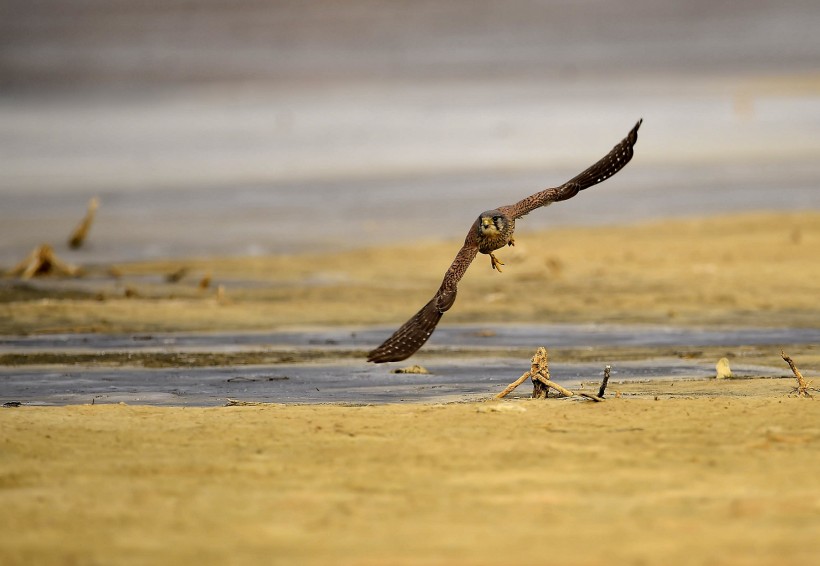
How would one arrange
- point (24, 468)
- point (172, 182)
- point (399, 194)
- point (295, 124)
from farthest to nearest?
point (295, 124) < point (172, 182) < point (399, 194) < point (24, 468)

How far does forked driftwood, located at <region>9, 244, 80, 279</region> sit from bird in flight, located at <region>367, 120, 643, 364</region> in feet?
44.6

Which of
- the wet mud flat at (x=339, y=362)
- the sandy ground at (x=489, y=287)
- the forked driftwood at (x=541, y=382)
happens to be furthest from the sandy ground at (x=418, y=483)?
the sandy ground at (x=489, y=287)

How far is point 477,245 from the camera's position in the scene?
1299 cm

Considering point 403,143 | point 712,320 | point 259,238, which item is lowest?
point 712,320

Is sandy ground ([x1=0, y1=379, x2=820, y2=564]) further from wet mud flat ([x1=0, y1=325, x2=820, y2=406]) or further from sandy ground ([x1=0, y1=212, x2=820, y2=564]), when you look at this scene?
wet mud flat ([x1=0, y1=325, x2=820, y2=406])

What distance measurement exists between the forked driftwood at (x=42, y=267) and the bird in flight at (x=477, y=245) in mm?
13591

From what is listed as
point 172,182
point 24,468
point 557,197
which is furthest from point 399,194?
point 24,468

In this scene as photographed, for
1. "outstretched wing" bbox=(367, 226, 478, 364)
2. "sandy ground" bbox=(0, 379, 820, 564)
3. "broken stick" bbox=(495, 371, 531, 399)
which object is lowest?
"sandy ground" bbox=(0, 379, 820, 564)

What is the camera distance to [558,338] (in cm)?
1870

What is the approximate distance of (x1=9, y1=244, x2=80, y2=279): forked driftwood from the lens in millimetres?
25141

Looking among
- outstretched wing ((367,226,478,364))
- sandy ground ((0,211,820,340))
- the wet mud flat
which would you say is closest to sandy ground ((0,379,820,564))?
outstretched wing ((367,226,478,364))

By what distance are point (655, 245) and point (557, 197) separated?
54.8ft

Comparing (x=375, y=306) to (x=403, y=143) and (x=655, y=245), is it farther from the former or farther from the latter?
(x=403, y=143)

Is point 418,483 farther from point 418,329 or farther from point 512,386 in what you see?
point 512,386
